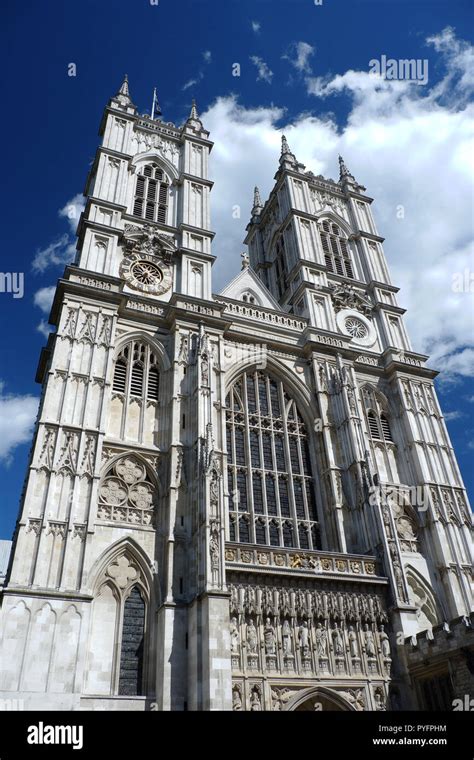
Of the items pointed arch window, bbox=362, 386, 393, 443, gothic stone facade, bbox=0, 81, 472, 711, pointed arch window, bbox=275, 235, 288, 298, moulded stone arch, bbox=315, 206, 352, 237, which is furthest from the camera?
moulded stone arch, bbox=315, 206, 352, 237

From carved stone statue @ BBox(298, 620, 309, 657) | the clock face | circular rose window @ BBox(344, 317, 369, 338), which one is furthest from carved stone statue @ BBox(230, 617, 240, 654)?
circular rose window @ BBox(344, 317, 369, 338)

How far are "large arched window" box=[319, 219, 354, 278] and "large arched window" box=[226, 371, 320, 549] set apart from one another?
10.8 metres

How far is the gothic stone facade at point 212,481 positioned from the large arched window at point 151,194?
0.15 m

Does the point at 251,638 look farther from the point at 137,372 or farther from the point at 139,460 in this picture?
the point at 137,372

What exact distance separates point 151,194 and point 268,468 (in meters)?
16.3

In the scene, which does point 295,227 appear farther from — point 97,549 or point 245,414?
point 97,549

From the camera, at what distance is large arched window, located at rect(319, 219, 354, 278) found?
33.5 metres

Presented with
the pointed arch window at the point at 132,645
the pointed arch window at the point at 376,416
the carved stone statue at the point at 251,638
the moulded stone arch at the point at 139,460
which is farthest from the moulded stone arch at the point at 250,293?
the carved stone statue at the point at 251,638

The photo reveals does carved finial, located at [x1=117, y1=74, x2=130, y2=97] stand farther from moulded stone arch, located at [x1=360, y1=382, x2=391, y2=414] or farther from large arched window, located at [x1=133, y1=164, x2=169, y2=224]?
moulded stone arch, located at [x1=360, y1=382, x2=391, y2=414]

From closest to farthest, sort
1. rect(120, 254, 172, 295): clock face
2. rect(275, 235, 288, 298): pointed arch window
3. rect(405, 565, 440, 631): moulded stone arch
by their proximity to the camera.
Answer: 1. rect(405, 565, 440, 631): moulded stone arch
2. rect(120, 254, 172, 295): clock face
3. rect(275, 235, 288, 298): pointed arch window

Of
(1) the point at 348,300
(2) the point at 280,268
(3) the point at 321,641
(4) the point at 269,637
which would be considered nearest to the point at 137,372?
(4) the point at 269,637

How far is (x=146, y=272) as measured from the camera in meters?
26.1

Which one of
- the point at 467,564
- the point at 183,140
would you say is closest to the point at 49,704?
the point at 467,564

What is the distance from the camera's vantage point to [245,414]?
78.8ft
